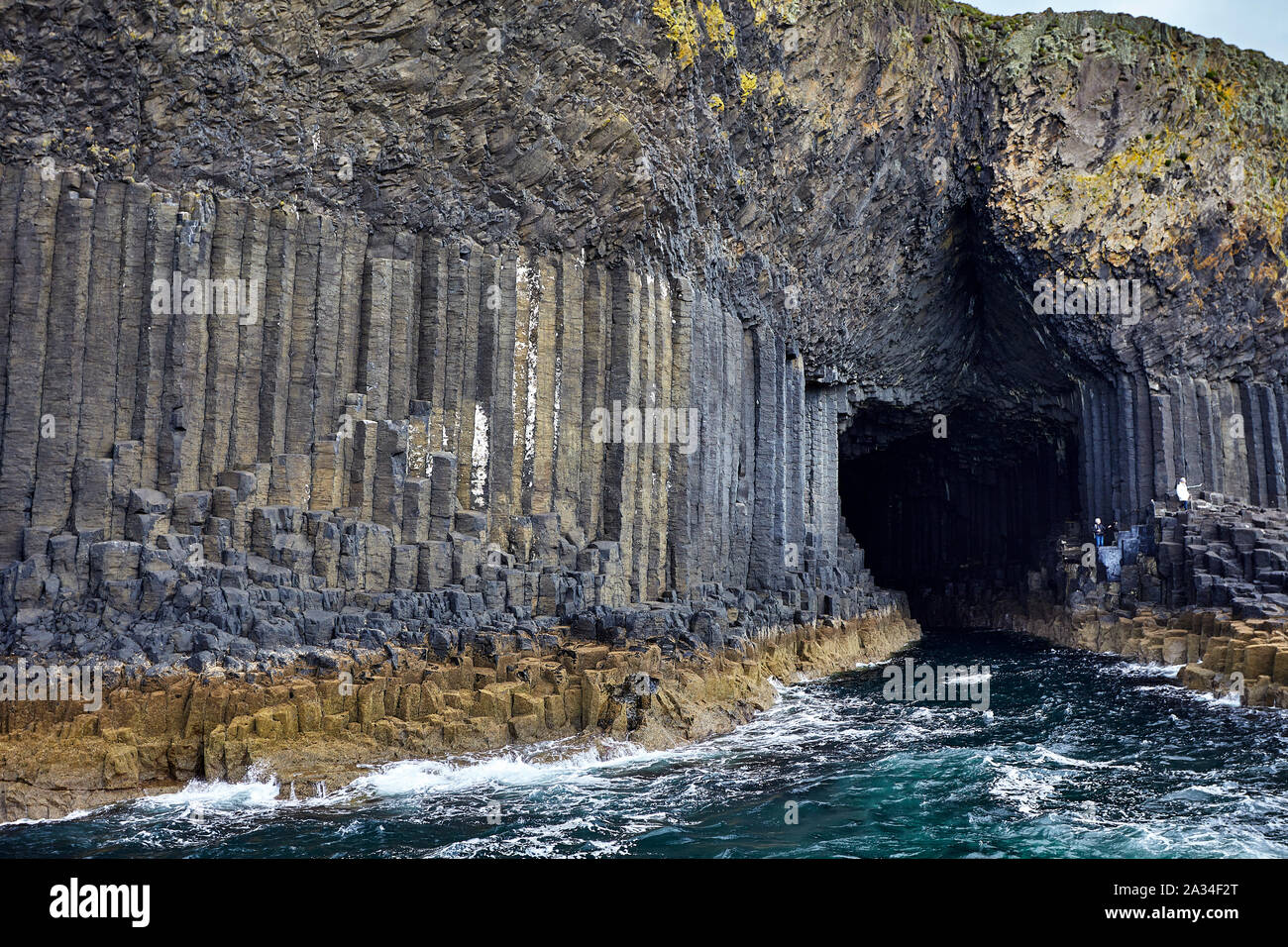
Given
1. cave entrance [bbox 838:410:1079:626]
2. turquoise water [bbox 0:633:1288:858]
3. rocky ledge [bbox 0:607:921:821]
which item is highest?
cave entrance [bbox 838:410:1079:626]

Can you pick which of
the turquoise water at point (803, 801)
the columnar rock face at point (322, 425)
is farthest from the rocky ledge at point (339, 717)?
the columnar rock face at point (322, 425)

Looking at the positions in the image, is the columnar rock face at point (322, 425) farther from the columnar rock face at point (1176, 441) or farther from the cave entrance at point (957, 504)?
the cave entrance at point (957, 504)

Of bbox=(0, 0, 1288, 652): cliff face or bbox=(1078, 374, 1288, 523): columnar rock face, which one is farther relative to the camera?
bbox=(1078, 374, 1288, 523): columnar rock face

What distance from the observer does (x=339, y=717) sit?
16953 mm

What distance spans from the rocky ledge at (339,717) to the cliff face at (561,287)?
39.6 inches

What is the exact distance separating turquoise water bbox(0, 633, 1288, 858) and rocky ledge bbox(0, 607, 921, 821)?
431 mm

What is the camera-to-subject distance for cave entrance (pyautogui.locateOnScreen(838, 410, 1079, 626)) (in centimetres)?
4409

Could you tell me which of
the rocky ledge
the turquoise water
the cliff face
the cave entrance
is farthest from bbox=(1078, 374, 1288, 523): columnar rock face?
the rocky ledge

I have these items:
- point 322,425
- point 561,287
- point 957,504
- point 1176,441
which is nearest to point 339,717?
point 322,425

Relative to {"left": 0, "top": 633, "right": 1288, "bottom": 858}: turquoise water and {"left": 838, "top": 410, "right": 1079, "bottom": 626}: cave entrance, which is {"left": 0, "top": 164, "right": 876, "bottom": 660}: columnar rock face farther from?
{"left": 838, "top": 410, "right": 1079, "bottom": 626}: cave entrance

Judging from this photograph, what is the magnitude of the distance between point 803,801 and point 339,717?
267 inches

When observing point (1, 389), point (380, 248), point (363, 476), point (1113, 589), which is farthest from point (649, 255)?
point (1113, 589)

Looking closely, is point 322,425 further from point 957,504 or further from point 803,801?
point 957,504

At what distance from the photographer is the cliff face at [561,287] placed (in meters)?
19.5
